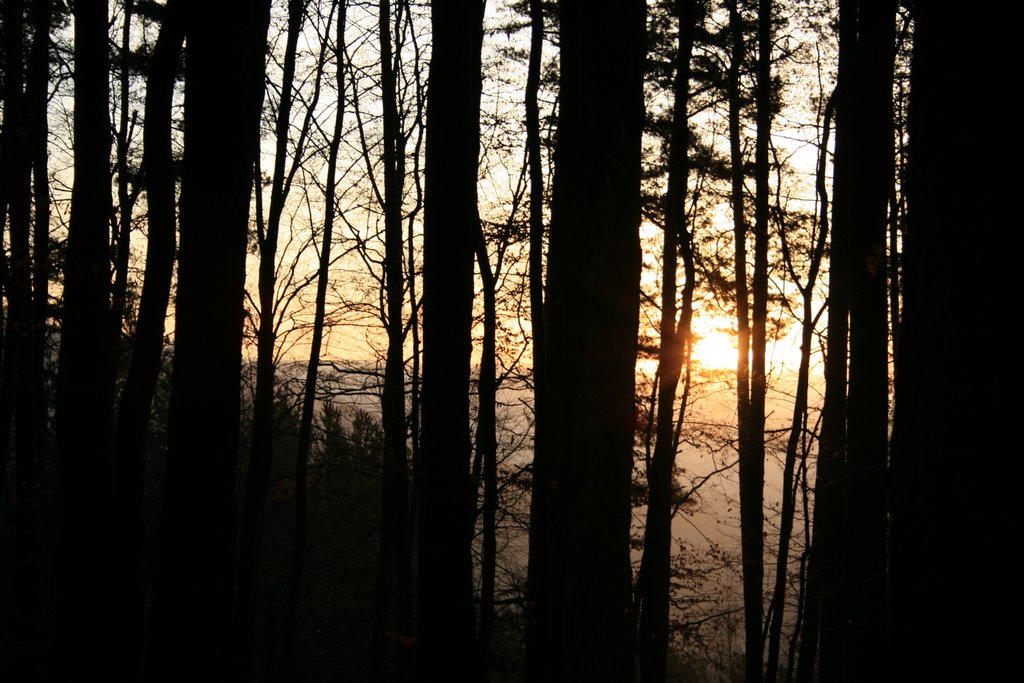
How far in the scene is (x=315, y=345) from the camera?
12594 millimetres

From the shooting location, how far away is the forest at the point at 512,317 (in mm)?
2336

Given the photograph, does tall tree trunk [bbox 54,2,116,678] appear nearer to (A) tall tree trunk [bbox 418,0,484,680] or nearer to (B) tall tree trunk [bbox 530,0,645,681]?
(A) tall tree trunk [bbox 418,0,484,680]

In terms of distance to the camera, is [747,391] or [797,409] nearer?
[797,409]

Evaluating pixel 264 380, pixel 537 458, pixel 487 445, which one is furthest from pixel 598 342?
pixel 264 380

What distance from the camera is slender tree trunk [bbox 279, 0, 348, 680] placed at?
12.6m

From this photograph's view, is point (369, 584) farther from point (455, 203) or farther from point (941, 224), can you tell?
point (941, 224)

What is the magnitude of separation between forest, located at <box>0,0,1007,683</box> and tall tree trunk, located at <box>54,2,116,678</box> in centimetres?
3

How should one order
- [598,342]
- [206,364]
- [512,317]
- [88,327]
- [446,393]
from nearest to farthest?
[598,342]
[206,364]
[446,393]
[88,327]
[512,317]

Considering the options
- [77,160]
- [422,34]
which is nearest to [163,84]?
[77,160]

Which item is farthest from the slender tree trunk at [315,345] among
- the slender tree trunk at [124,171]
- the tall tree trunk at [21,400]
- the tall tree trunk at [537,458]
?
the tall tree trunk at [21,400]

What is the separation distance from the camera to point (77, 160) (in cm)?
650

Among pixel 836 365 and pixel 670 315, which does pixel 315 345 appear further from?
pixel 836 365

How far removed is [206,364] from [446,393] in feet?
5.14

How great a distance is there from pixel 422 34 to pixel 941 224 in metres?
11.5
